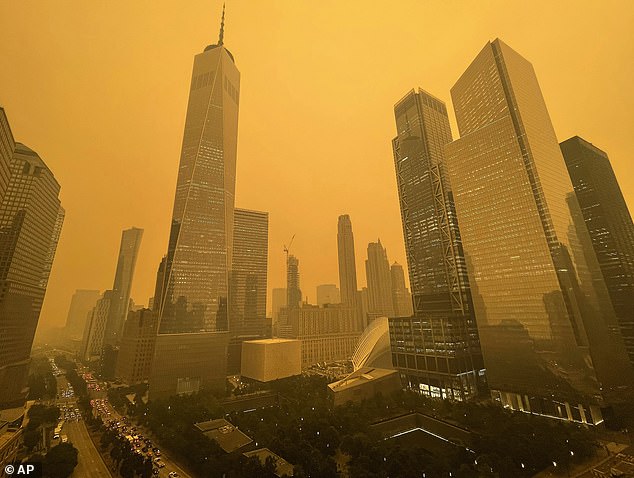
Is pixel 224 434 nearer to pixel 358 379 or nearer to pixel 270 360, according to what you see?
pixel 358 379

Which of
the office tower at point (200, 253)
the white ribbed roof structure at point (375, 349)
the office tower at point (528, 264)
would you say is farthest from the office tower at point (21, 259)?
the office tower at point (528, 264)

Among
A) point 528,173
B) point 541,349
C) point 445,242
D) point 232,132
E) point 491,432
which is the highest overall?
point 232,132

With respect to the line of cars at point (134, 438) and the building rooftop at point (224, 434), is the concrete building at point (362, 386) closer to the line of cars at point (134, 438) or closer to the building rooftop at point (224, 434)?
the building rooftop at point (224, 434)

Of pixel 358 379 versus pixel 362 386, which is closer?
pixel 362 386

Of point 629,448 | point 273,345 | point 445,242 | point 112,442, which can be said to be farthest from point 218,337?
point 629,448

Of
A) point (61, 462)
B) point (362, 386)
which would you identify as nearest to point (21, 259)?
point (61, 462)

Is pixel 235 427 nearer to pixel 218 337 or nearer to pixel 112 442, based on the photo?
pixel 112 442
